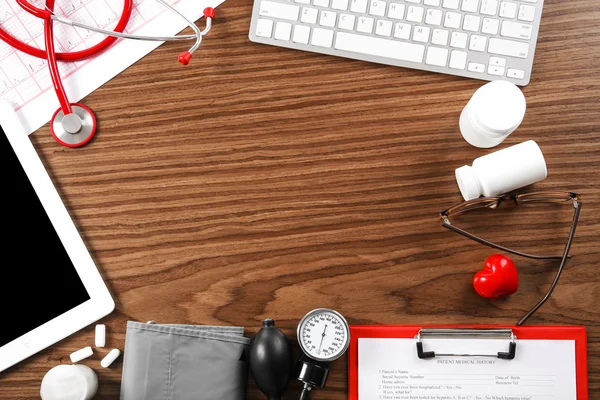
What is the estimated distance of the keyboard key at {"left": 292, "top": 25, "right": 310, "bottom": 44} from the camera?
820mm

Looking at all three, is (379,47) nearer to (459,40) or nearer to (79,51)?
(459,40)

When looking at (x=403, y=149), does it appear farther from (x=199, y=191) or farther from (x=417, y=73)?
(x=199, y=191)

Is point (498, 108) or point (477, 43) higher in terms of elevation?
point (477, 43)

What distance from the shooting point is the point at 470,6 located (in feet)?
2.65

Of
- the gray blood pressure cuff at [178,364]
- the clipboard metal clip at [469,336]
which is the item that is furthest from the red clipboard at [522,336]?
the gray blood pressure cuff at [178,364]

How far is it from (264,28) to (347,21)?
121mm

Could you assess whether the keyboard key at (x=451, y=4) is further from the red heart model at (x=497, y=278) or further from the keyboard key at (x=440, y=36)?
the red heart model at (x=497, y=278)

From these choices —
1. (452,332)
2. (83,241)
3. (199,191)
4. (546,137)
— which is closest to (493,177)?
(546,137)

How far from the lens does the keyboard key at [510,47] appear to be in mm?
804

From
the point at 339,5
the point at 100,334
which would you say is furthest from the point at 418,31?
the point at 100,334

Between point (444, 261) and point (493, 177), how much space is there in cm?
14

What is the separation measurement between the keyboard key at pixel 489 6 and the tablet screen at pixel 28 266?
2.26ft

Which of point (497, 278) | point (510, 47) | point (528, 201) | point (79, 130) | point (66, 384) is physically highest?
point (510, 47)

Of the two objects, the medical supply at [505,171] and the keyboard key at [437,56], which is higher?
the keyboard key at [437,56]
